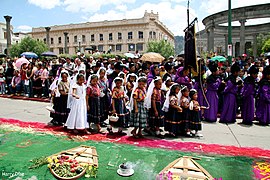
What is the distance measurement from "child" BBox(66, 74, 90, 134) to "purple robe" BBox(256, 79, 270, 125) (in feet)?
16.6

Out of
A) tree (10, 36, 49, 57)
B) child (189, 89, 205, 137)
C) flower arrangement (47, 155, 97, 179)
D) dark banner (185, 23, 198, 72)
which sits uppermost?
tree (10, 36, 49, 57)

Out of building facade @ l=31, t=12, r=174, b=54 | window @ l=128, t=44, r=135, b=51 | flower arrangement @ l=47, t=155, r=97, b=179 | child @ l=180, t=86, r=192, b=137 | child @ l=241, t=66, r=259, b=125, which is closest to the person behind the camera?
flower arrangement @ l=47, t=155, r=97, b=179

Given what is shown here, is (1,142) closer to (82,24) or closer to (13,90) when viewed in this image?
(13,90)

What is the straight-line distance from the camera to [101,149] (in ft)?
17.8

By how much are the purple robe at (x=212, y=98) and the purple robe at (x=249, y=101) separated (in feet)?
2.64

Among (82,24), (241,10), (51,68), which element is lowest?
(51,68)

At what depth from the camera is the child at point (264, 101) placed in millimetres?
7434

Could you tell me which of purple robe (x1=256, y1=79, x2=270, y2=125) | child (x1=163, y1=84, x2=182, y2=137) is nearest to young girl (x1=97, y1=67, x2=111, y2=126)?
child (x1=163, y1=84, x2=182, y2=137)

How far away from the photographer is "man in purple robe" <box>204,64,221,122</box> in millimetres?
7844

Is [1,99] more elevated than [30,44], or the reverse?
[30,44]

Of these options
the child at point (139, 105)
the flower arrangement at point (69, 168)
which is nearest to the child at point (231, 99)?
the child at point (139, 105)

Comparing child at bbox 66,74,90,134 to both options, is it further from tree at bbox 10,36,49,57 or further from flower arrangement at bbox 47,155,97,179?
tree at bbox 10,36,49,57

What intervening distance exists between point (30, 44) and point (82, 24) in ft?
60.7

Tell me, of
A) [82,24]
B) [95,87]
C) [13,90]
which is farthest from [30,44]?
[95,87]
